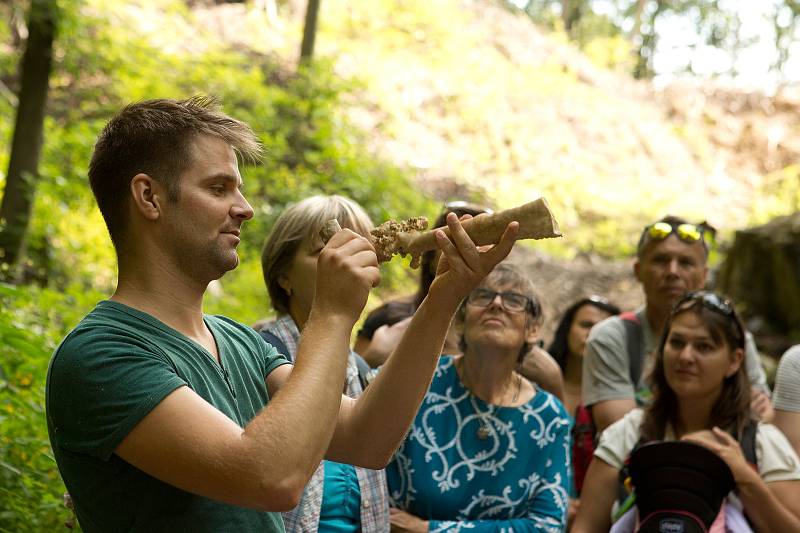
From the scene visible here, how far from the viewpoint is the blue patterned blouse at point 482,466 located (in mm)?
3459

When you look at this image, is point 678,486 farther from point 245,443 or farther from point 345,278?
point 245,443

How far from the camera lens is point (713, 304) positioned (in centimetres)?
396

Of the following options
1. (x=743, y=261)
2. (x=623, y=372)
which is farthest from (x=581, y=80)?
(x=623, y=372)

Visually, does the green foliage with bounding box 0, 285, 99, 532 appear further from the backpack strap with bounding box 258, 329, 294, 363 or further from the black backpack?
the black backpack

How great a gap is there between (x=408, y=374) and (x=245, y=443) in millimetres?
620

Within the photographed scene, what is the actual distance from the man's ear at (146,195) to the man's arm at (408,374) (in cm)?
69

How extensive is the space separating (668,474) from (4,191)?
24.6ft

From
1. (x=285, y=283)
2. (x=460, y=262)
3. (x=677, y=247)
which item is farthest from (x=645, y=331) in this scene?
(x=460, y=262)

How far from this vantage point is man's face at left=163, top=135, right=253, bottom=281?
1.92 m

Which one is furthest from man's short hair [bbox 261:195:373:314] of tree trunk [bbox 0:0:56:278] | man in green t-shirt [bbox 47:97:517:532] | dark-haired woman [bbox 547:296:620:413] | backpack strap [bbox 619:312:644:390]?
tree trunk [bbox 0:0:56:278]

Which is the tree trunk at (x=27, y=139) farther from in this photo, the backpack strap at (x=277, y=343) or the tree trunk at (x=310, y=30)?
the tree trunk at (x=310, y=30)

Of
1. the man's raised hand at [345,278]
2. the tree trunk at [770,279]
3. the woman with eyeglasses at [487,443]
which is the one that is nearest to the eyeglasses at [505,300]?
the woman with eyeglasses at [487,443]

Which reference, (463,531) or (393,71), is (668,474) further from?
(393,71)

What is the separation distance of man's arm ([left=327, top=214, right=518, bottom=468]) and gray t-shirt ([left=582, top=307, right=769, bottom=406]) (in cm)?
258
